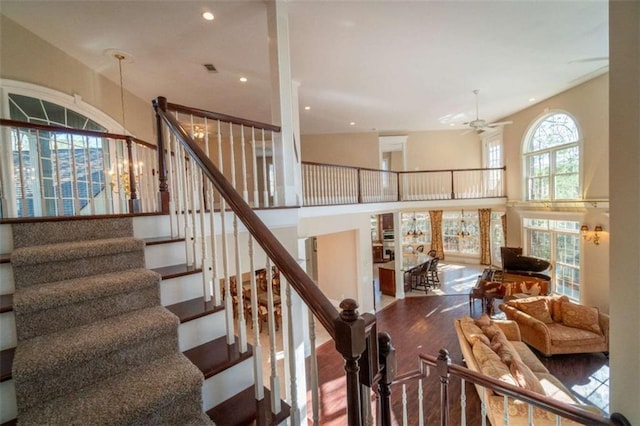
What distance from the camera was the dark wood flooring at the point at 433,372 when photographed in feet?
12.4

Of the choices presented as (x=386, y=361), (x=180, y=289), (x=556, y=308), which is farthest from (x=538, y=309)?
(x=180, y=289)

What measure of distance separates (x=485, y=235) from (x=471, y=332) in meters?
6.66

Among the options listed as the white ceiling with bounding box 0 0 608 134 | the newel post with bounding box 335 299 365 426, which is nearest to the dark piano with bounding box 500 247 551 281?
the white ceiling with bounding box 0 0 608 134

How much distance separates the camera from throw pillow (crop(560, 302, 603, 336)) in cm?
484

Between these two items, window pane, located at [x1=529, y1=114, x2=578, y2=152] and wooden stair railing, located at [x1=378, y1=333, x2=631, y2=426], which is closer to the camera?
wooden stair railing, located at [x1=378, y1=333, x2=631, y2=426]

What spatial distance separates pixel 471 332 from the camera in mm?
4359

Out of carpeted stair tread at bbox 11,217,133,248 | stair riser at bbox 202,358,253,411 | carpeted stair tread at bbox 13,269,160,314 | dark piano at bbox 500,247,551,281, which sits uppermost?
carpeted stair tread at bbox 11,217,133,248

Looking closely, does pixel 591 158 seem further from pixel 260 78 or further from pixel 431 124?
pixel 260 78

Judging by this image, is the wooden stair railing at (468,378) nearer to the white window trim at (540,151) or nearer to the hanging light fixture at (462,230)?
the white window trim at (540,151)

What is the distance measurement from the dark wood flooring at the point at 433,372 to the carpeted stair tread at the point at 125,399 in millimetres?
3247

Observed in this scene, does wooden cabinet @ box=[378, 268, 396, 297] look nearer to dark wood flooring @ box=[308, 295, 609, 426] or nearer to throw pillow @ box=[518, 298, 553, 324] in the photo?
dark wood flooring @ box=[308, 295, 609, 426]

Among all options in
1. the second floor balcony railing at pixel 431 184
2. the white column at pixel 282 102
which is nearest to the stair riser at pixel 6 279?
the white column at pixel 282 102

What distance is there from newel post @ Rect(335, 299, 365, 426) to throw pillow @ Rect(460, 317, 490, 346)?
4126mm

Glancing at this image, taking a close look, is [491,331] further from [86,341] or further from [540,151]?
[540,151]
